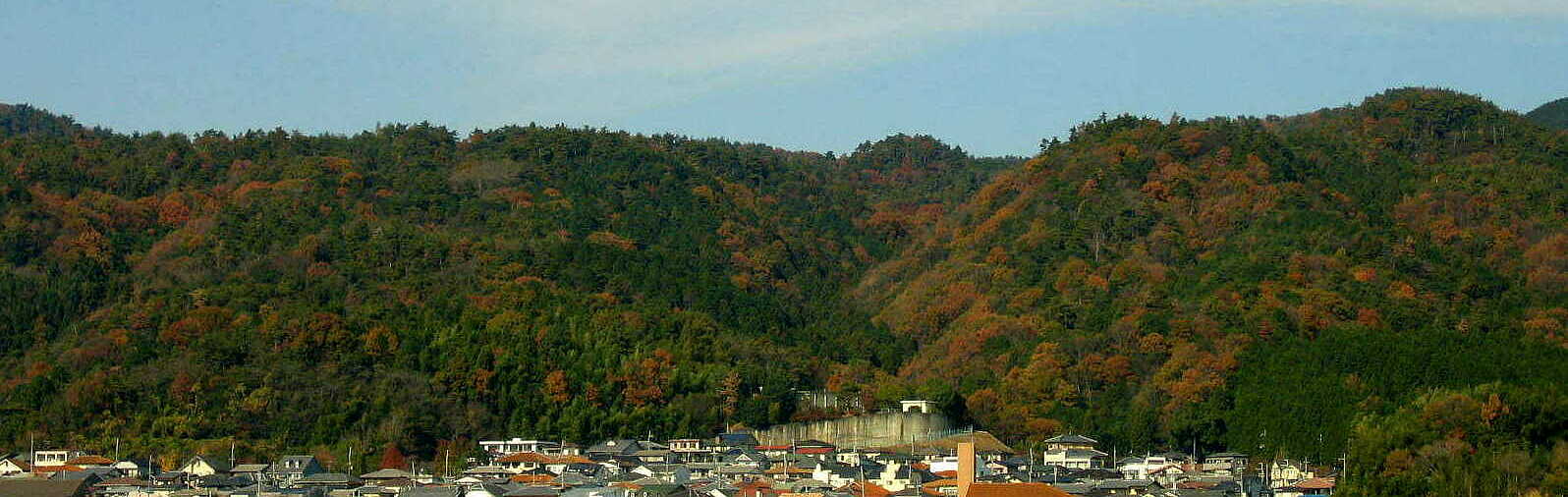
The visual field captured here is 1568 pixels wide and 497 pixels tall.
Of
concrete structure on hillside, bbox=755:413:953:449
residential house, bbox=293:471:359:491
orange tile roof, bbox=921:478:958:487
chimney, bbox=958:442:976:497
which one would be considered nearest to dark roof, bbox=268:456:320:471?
residential house, bbox=293:471:359:491

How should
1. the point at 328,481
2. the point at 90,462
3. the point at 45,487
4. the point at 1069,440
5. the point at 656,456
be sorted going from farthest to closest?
the point at 1069,440 < the point at 656,456 < the point at 90,462 < the point at 328,481 < the point at 45,487

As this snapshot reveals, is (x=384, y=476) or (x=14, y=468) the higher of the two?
(x=14, y=468)

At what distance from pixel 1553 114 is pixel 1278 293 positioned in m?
74.9

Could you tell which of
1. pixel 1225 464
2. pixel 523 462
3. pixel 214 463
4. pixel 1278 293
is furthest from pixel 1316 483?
pixel 214 463

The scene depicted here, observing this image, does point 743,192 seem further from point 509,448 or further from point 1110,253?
point 509,448

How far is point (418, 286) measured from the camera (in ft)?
324

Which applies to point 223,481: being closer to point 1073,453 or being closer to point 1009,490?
point 1009,490

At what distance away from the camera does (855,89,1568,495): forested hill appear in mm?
76938

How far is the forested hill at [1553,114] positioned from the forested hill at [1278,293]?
101 ft

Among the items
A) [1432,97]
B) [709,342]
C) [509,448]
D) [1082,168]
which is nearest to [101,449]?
[509,448]

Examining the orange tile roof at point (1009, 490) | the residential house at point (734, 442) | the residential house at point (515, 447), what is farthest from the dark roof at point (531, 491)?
the residential house at point (734, 442)

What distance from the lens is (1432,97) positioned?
128 meters

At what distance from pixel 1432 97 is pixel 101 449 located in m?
74.5

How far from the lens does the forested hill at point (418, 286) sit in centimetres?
8381
